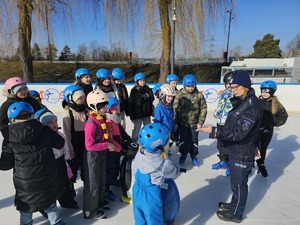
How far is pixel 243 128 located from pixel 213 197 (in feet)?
4.47

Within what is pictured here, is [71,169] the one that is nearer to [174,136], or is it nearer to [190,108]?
[174,136]

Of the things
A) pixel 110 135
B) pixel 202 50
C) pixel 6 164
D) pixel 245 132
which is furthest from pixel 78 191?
pixel 202 50

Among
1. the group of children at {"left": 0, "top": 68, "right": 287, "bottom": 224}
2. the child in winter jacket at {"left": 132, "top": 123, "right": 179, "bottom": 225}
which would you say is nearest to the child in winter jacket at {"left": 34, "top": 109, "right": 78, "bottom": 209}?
the group of children at {"left": 0, "top": 68, "right": 287, "bottom": 224}

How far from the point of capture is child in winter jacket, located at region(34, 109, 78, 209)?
246 centimetres

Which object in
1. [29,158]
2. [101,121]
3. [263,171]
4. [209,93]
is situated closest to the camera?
[29,158]

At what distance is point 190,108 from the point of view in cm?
398

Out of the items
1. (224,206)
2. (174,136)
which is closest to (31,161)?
(224,206)

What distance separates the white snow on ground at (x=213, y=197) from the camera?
106 inches

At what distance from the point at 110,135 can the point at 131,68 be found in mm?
19003

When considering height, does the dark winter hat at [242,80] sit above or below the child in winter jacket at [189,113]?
above

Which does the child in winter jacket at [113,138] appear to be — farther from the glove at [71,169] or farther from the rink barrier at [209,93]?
the rink barrier at [209,93]

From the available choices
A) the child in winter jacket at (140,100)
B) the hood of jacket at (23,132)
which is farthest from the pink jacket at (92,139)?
the child in winter jacket at (140,100)

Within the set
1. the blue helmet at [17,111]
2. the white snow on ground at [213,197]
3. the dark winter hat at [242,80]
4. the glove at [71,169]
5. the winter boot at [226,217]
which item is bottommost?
the white snow on ground at [213,197]

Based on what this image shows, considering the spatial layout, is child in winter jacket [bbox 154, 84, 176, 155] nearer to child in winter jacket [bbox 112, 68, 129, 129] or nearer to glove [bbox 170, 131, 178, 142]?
glove [bbox 170, 131, 178, 142]
